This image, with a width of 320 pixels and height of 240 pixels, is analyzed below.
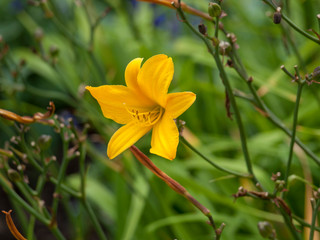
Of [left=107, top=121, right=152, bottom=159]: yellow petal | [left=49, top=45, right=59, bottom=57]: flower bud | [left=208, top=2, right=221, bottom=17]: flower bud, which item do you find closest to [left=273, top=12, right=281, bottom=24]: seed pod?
[left=208, top=2, right=221, bottom=17]: flower bud

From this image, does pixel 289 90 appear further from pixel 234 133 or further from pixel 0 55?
pixel 0 55

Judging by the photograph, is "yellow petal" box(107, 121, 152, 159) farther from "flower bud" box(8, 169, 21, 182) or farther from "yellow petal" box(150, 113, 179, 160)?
"flower bud" box(8, 169, 21, 182)

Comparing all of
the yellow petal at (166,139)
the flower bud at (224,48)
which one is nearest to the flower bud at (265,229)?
the yellow petal at (166,139)

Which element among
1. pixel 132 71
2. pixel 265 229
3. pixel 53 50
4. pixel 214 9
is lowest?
pixel 265 229

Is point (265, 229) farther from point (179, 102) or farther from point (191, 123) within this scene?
point (191, 123)

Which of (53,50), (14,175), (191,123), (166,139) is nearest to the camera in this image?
(166,139)

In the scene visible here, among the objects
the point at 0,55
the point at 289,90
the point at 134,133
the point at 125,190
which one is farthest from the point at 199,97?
the point at 134,133

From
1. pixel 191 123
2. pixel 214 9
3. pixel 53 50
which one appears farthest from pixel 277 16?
pixel 191 123
